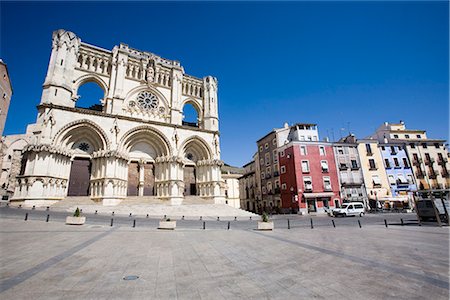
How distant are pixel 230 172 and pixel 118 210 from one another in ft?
106

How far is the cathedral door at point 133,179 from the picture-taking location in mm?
26166

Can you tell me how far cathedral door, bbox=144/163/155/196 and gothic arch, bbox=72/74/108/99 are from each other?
11.9 meters

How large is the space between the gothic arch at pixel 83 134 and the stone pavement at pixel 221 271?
17.9 meters

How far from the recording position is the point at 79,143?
24062 mm

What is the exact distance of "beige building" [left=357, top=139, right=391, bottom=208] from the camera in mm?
32375

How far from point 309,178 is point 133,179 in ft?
84.3

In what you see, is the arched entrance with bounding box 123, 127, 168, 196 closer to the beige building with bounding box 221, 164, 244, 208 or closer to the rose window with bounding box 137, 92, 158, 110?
the rose window with bounding box 137, 92, 158, 110

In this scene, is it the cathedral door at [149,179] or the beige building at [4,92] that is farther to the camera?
the beige building at [4,92]

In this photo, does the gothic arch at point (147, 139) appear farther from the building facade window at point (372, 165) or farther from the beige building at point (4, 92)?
the building facade window at point (372, 165)

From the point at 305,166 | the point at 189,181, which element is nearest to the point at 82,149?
the point at 189,181

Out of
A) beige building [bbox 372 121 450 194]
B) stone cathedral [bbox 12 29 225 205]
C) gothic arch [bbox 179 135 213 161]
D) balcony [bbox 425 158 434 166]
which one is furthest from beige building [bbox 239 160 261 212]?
balcony [bbox 425 158 434 166]

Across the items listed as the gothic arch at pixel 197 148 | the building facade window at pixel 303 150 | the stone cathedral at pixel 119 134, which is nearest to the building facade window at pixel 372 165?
the building facade window at pixel 303 150

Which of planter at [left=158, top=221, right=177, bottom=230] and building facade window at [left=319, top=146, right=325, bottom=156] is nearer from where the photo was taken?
planter at [left=158, top=221, right=177, bottom=230]

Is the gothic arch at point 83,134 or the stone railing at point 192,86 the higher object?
the stone railing at point 192,86
